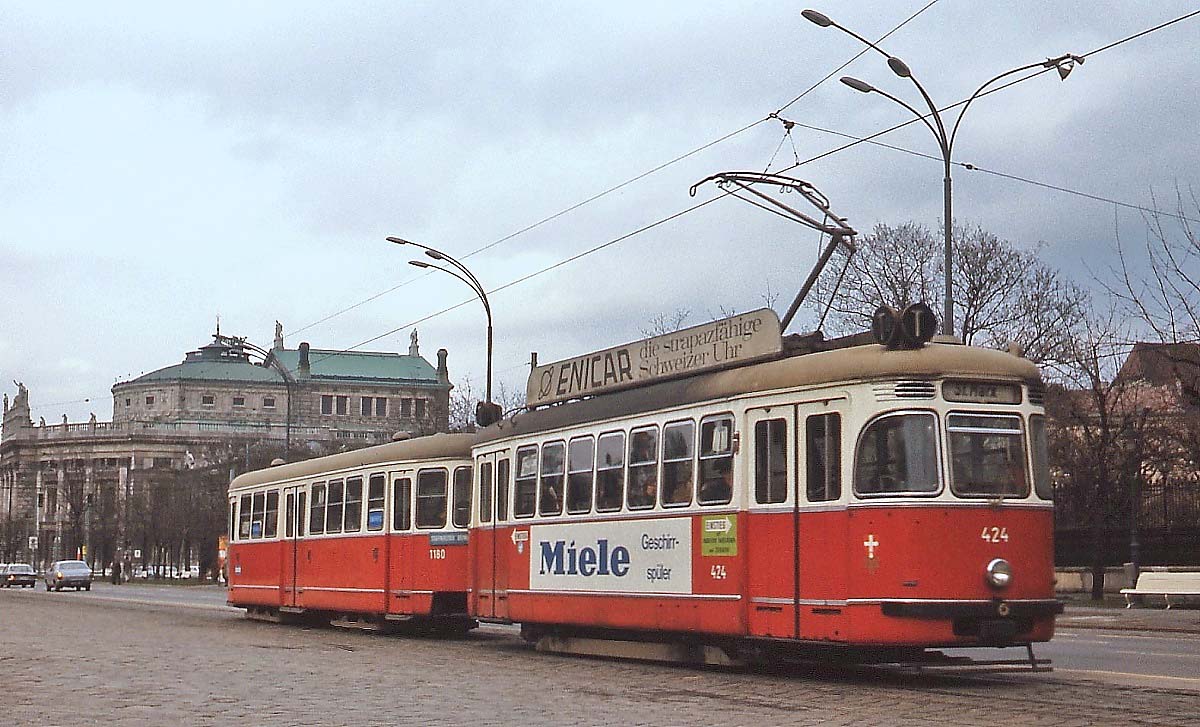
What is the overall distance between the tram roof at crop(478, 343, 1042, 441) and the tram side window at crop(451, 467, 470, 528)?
5.47 m

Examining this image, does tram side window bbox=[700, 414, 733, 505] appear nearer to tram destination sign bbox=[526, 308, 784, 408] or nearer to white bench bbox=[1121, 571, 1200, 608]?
tram destination sign bbox=[526, 308, 784, 408]

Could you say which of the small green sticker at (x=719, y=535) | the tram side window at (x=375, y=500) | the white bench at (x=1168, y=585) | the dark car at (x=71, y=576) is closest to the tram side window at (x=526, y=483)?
the small green sticker at (x=719, y=535)

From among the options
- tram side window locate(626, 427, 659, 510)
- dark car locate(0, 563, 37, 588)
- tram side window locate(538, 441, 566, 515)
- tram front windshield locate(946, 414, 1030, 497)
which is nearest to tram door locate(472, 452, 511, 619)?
tram side window locate(538, 441, 566, 515)

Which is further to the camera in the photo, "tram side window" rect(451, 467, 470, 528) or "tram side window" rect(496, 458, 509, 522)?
"tram side window" rect(451, 467, 470, 528)

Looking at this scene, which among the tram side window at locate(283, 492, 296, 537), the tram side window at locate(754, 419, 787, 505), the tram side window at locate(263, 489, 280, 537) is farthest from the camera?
the tram side window at locate(263, 489, 280, 537)

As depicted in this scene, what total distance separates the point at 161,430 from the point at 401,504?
11923 centimetres

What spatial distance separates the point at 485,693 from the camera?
14234mm

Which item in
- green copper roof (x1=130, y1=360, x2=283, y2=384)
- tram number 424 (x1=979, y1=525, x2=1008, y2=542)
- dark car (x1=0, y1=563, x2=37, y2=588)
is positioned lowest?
dark car (x1=0, y1=563, x2=37, y2=588)

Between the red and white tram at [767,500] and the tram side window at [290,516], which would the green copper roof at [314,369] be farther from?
the red and white tram at [767,500]

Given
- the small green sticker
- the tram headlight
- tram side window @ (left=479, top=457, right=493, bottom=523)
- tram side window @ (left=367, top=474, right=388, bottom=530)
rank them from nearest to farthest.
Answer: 1. the tram headlight
2. the small green sticker
3. tram side window @ (left=479, top=457, right=493, bottom=523)
4. tram side window @ (left=367, top=474, right=388, bottom=530)

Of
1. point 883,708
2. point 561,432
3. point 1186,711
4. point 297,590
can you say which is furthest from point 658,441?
point 297,590

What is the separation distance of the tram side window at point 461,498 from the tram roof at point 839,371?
5466mm

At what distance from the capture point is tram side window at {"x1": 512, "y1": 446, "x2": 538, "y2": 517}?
2058cm

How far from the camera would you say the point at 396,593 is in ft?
80.5
